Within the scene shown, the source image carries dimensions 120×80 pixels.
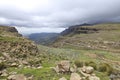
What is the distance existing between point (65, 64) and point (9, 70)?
11.4 m

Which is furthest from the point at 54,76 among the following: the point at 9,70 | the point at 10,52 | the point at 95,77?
the point at 10,52

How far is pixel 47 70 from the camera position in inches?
1934

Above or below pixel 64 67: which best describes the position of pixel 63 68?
below

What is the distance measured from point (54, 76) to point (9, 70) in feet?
34.1

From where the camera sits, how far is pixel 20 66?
53.6 meters

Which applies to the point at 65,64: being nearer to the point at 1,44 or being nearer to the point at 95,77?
the point at 95,77

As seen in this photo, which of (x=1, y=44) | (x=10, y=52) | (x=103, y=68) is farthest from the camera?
(x=1, y=44)

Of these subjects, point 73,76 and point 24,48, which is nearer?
point 73,76

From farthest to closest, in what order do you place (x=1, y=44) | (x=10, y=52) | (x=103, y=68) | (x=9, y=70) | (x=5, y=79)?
(x=1, y=44)
(x=10, y=52)
(x=103, y=68)
(x=9, y=70)
(x=5, y=79)

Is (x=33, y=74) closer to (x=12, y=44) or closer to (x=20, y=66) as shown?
(x=20, y=66)

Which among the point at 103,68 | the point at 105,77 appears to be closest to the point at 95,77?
the point at 105,77

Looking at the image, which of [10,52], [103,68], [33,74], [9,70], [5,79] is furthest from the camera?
[10,52]

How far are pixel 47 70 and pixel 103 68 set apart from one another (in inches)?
607

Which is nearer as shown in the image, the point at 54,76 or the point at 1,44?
the point at 54,76
